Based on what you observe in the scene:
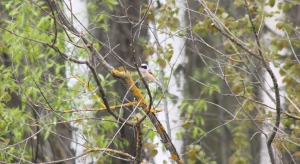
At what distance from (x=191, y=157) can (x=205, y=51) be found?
360 cm

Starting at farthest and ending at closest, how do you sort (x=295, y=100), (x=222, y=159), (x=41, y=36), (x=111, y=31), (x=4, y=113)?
(x=222, y=159)
(x=111, y=31)
(x=41, y=36)
(x=4, y=113)
(x=295, y=100)

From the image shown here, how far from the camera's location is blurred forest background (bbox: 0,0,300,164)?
412 centimetres

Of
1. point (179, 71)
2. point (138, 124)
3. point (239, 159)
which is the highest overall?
point (179, 71)

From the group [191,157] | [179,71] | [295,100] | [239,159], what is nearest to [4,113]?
[191,157]

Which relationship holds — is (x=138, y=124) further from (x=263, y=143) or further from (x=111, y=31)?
(x=263, y=143)

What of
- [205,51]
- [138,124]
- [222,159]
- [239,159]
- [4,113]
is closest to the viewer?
[138,124]

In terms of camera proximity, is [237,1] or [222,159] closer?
[237,1]

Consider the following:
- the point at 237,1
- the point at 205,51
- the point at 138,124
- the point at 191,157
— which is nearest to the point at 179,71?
the point at 205,51

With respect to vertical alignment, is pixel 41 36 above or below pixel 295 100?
above

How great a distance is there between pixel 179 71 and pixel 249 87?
12.5 ft

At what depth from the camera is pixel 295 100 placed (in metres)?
5.64

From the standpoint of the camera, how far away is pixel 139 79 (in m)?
3.93

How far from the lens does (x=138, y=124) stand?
12.9 feet

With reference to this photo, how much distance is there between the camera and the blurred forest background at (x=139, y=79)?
4.12 metres
